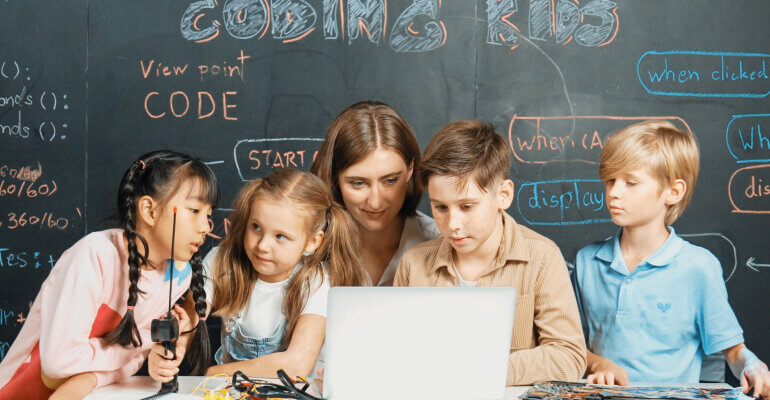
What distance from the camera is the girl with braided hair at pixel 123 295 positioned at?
1501 millimetres

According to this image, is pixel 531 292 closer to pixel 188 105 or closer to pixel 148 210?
pixel 148 210

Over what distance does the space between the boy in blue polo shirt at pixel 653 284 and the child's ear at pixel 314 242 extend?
0.86 meters

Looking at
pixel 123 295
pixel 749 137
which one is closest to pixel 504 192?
pixel 123 295

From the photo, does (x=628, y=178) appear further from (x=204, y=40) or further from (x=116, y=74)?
(x=116, y=74)

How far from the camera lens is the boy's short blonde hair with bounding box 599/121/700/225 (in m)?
1.97

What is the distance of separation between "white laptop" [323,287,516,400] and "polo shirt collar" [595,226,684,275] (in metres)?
0.85

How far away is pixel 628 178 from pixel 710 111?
1.21m

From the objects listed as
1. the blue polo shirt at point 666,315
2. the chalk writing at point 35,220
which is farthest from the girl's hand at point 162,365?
the chalk writing at point 35,220

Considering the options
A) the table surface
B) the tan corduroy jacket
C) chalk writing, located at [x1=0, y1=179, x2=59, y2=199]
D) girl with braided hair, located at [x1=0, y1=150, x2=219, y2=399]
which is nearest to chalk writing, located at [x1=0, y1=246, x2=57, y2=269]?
chalk writing, located at [x1=0, y1=179, x2=59, y2=199]

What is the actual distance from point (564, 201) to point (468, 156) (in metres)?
1.27

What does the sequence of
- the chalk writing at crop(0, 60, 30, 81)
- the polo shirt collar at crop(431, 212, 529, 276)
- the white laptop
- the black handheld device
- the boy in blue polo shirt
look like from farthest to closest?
the chalk writing at crop(0, 60, 30, 81)
the boy in blue polo shirt
the polo shirt collar at crop(431, 212, 529, 276)
the black handheld device
the white laptop

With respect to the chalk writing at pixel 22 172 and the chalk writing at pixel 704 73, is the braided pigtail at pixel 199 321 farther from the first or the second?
the chalk writing at pixel 704 73

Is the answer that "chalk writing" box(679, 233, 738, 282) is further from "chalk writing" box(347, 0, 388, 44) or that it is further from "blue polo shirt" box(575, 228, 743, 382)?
"chalk writing" box(347, 0, 388, 44)

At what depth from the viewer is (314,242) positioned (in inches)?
76.2
